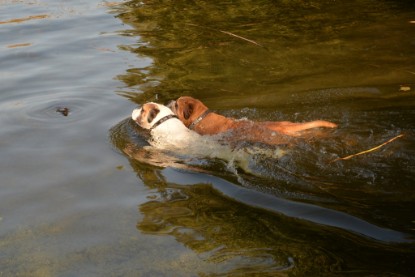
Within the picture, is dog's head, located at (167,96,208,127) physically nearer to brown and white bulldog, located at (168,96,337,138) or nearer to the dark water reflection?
brown and white bulldog, located at (168,96,337,138)

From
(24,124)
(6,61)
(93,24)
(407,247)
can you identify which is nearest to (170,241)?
(407,247)

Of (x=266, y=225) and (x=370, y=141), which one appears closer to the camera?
(x=266, y=225)

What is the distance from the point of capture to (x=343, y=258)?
14.2ft

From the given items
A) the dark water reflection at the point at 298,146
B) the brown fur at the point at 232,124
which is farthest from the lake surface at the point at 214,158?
the brown fur at the point at 232,124

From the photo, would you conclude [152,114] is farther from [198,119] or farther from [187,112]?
[198,119]

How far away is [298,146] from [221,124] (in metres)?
1.13

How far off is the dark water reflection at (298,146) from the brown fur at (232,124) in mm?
226

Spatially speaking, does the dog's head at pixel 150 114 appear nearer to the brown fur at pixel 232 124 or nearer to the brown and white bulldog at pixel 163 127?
the brown and white bulldog at pixel 163 127

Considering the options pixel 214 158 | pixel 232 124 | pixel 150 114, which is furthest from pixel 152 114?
pixel 214 158

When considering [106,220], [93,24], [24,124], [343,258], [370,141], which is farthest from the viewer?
[93,24]

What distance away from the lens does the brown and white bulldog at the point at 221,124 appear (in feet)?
21.4

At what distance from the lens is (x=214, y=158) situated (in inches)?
256

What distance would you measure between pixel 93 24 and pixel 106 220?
840 centimetres

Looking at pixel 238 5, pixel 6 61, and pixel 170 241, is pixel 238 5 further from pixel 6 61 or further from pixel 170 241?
pixel 170 241
